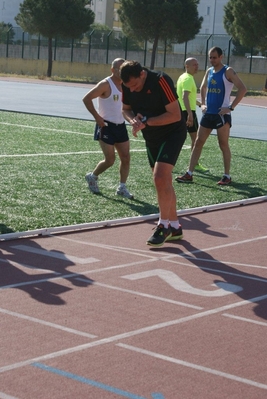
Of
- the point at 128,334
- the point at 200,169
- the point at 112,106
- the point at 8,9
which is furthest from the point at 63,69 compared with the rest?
the point at 128,334

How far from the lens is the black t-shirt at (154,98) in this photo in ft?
27.6

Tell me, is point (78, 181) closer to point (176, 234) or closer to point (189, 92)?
point (189, 92)

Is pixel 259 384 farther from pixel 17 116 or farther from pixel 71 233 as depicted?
pixel 17 116

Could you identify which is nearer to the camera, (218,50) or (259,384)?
(259,384)

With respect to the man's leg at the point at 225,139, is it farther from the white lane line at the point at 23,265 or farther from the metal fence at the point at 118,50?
the metal fence at the point at 118,50

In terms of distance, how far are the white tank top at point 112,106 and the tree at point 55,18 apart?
172ft

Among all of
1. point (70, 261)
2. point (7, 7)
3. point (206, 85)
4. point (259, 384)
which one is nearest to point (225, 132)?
point (206, 85)

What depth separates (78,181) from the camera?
1290 centimetres

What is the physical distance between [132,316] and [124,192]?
5.71 m

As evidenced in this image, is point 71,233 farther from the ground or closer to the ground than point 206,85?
closer to the ground

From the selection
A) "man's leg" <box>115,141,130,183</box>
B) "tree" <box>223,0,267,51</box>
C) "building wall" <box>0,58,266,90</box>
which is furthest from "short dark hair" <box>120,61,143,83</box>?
"building wall" <box>0,58,266,90</box>

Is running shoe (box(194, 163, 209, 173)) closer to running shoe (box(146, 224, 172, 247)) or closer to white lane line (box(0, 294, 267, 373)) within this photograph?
running shoe (box(146, 224, 172, 247))

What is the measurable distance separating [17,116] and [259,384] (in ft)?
67.7

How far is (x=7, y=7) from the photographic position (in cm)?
11375
